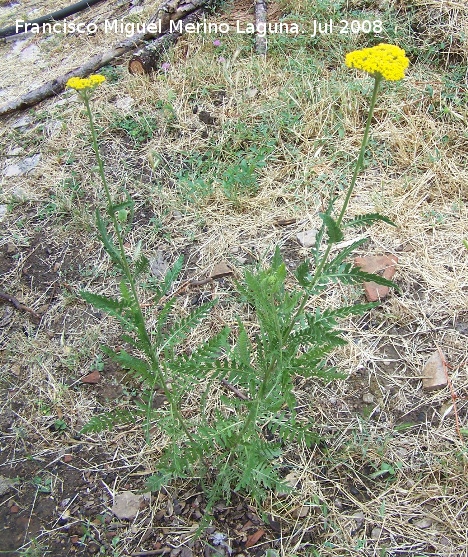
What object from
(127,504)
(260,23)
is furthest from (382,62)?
(260,23)

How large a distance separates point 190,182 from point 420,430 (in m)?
1.69

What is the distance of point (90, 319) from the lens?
229cm

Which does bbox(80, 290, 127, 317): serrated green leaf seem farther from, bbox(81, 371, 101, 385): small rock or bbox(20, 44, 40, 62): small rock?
bbox(20, 44, 40, 62): small rock

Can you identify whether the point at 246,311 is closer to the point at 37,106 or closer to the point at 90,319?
the point at 90,319

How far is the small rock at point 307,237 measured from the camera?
8.03 ft

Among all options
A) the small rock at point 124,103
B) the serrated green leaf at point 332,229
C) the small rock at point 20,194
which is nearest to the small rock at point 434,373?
the serrated green leaf at point 332,229

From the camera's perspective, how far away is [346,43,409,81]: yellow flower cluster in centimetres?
108

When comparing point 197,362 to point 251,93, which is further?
point 251,93

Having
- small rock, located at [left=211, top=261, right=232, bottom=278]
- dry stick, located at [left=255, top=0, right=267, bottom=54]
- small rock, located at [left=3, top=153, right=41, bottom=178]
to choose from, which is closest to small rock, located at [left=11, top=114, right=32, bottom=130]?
small rock, located at [left=3, top=153, right=41, bottom=178]

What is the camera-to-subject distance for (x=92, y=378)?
6.77 ft

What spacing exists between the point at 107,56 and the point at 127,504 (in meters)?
3.26

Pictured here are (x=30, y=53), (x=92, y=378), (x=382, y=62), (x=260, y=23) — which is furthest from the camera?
(x=30, y=53)

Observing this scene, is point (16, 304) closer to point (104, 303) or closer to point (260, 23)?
point (104, 303)

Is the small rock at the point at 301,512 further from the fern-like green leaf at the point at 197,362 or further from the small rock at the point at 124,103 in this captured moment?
the small rock at the point at 124,103
